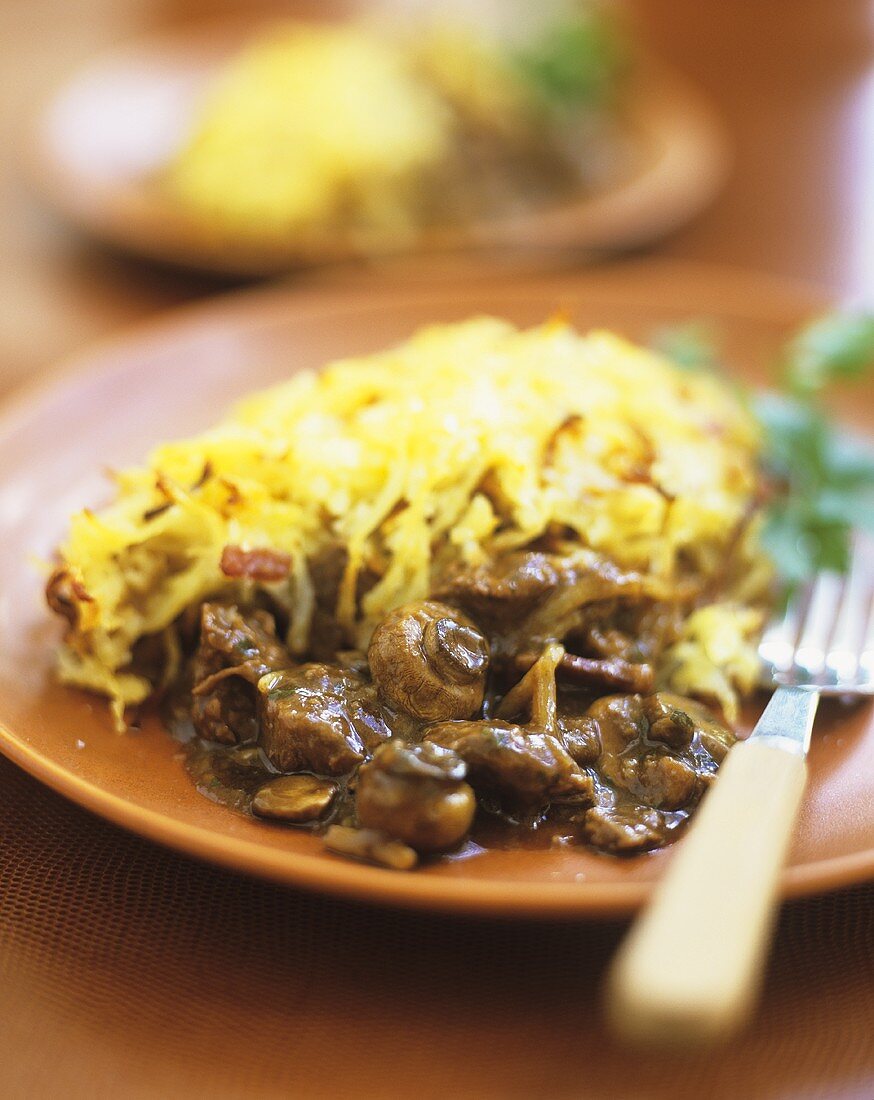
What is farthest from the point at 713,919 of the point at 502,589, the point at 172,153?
the point at 172,153

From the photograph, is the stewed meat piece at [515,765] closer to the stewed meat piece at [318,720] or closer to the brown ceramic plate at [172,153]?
the stewed meat piece at [318,720]

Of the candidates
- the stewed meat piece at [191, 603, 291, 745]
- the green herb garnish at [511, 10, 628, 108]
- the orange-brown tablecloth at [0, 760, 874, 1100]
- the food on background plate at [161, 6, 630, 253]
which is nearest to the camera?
the orange-brown tablecloth at [0, 760, 874, 1100]

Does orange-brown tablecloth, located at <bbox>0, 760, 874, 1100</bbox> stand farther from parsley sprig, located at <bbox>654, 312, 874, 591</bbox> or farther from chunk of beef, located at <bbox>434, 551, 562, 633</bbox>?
parsley sprig, located at <bbox>654, 312, 874, 591</bbox>

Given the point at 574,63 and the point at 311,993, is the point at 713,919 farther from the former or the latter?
the point at 574,63

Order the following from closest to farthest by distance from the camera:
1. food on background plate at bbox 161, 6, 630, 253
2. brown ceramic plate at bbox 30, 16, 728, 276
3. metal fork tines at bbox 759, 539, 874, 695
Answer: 1. metal fork tines at bbox 759, 539, 874, 695
2. brown ceramic plate at bbox 30, 16, 728, 276
3. food on background plate at bbox 161, 6, 630, 253

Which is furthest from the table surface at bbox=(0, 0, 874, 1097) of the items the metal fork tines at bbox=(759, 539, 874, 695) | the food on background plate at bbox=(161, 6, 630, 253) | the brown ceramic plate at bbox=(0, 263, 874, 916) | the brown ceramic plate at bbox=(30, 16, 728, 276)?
the food on background plate at bbox=(161, 6, 630, 253)

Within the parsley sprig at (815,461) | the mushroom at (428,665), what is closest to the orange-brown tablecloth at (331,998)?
the mushroom at (428,665)

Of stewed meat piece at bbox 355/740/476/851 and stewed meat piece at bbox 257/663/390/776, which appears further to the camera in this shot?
stewed meat piece at bbox 257/663/390/776

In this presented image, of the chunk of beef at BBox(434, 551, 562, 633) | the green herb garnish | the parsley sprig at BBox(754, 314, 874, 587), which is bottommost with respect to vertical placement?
the chunk of beef at BBox(434, 551, 562, 633)

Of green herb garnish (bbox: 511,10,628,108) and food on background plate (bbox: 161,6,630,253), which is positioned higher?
green herb garnish (bbox: 511,10,628,108)
